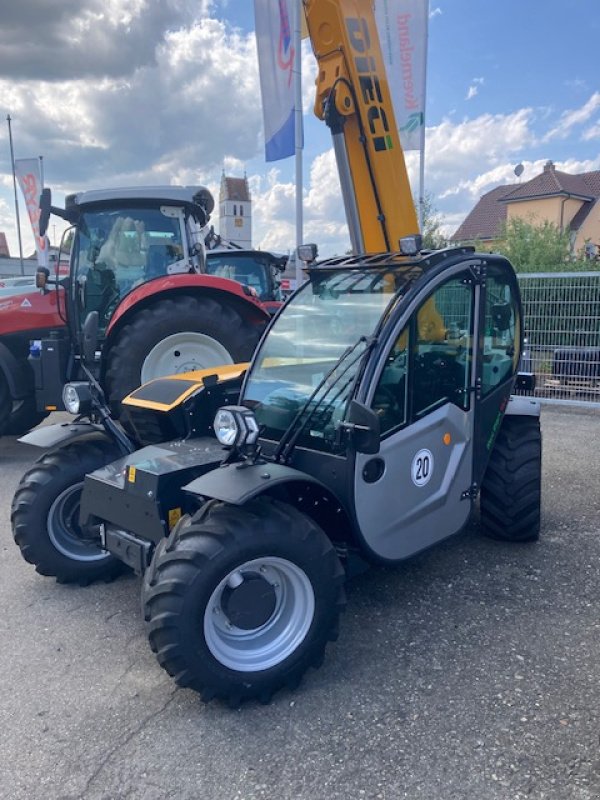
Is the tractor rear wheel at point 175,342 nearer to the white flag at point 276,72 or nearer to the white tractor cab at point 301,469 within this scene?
the white tractor cab at point 301,469

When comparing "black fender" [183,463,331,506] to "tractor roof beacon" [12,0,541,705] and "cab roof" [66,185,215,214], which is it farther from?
"cab roof" [66,185,215,214]

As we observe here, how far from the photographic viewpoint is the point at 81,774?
2412mm

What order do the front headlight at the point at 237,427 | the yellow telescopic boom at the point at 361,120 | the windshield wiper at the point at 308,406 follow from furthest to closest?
the yellow telescopic boom at the point at 361,120
the windshield wiper at the point at 308,406
the front headlight at the point at 237,427

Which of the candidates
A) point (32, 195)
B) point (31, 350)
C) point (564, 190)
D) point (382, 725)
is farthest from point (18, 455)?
point (564, 190)

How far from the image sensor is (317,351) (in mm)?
3631

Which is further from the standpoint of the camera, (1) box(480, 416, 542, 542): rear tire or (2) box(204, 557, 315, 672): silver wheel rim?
(1) box(480, 416, 542, 542): rear tire

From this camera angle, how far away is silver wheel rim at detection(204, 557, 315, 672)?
2.79 m

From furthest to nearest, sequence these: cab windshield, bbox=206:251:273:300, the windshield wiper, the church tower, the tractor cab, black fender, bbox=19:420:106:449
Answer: the church tower < cab windshield, bbox=206:251:273:300 < the tractor cab < black fender, bbox=19:420:106:449 < the windshield wiper

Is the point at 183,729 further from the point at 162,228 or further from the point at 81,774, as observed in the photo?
the point at 162,228

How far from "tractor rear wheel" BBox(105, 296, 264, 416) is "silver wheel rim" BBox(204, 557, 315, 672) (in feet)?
11.5

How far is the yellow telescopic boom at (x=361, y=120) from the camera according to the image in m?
4.29

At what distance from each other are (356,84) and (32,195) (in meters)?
16.3

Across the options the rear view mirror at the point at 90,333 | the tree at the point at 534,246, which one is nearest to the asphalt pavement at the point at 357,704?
the rear view mirror at the point at 90,333

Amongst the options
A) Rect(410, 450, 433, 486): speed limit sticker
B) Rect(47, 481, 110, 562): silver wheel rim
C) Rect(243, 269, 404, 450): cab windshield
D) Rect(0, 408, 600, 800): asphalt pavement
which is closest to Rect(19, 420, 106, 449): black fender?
Rect(47, 481, 110, 562): silver wheel rim
